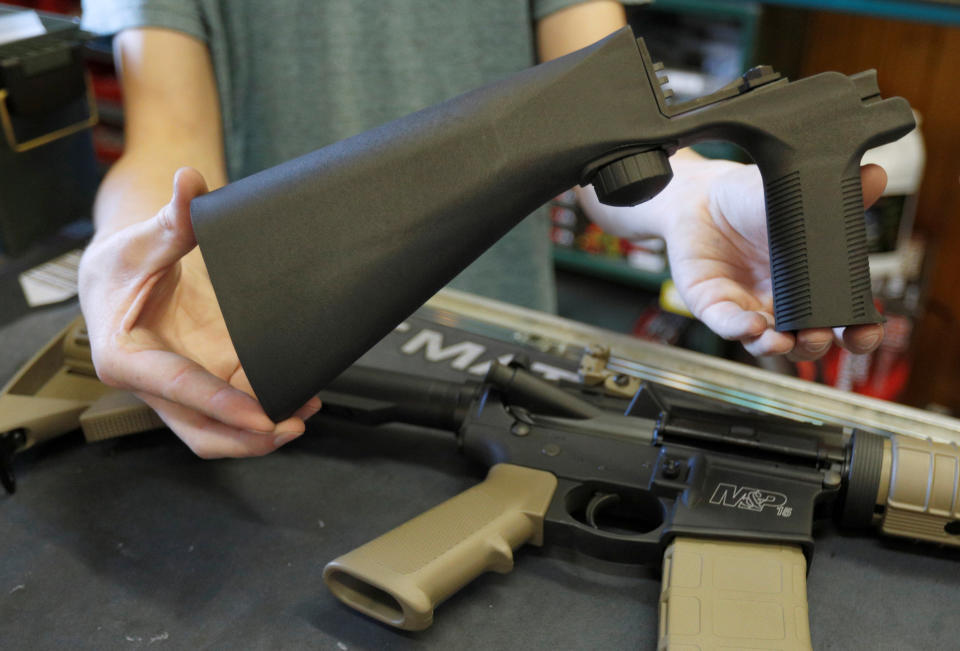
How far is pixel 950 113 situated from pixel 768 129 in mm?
1111

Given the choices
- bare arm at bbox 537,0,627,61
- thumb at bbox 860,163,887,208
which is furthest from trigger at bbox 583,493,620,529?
bare arm at bbox 537,0,627,61

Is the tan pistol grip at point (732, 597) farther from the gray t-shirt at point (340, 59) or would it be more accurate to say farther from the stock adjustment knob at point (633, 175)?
the gray t-shirt at point (340, 59)

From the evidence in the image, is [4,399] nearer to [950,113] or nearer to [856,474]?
[856,474]

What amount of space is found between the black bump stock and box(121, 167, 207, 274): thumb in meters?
0.02

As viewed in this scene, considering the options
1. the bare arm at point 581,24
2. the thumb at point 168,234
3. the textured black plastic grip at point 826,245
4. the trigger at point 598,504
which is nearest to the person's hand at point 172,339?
the thumb at point 168,234

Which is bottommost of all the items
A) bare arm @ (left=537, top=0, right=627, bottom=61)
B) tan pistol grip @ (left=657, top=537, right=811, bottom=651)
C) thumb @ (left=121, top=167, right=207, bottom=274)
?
tan pistol grip @ (left=657, top=537, right=811, bottom=651)

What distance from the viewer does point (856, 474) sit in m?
0.58

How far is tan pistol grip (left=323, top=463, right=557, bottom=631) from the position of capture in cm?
52

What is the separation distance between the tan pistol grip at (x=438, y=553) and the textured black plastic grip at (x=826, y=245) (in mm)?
231

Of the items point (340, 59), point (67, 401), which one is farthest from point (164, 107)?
point (67, 401)

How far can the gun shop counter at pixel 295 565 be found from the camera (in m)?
0.54

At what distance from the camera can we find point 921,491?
571 millimetres

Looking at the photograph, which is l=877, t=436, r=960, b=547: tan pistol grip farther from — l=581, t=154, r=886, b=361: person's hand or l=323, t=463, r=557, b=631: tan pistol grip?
l=323, t=463, r=557, b=631: tan pistol grip

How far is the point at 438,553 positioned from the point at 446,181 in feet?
0.80
